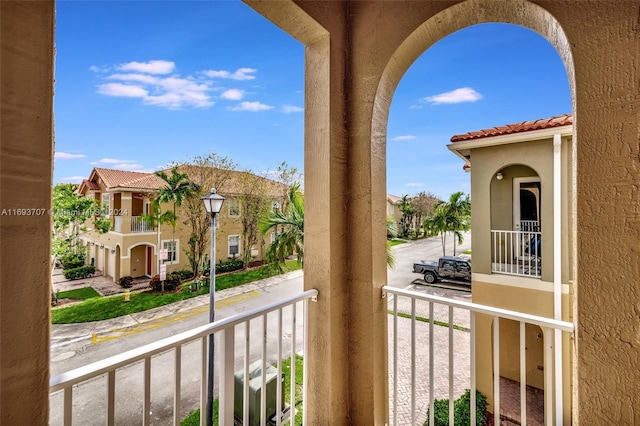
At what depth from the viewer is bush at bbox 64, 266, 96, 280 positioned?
7.86ft

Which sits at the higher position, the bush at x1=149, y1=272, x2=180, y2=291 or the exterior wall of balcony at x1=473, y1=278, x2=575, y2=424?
the bush at x1=149, y1=272, x2=180, y2=291

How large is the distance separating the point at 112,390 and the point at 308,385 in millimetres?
1133

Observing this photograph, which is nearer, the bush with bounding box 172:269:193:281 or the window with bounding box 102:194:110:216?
the window with bounding box 102:194:110:216

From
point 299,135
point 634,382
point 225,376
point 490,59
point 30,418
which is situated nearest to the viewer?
point 30,418

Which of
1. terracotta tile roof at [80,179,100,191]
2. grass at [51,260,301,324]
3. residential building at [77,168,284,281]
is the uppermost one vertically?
terracotta tile roof at [80,179,100,191]

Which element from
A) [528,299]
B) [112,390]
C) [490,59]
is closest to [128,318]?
[112,390]

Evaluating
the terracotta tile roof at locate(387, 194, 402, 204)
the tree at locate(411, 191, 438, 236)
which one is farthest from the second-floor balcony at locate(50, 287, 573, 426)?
the terracotta tile roof at locate(387, 194, 402, 204)

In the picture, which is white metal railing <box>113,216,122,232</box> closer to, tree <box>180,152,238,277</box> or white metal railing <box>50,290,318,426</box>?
tree <box>180,152,238,277</box>

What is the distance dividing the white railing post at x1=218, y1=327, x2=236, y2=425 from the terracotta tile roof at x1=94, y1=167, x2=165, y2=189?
10.4 feet

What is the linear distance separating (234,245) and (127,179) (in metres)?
1.92

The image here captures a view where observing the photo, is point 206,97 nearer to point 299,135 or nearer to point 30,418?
point 299,135

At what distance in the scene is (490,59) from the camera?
16.4 ft

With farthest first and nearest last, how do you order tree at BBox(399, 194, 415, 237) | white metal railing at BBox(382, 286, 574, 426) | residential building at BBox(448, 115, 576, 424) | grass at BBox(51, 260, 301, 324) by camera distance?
tree at BBox(399, 194, 415, 237) → residential building at BBox(448, 115, 576, 424) → grass at BBox(51, 260, 301, 324) → white metal railing at BBox(382, 286, 574, 426)

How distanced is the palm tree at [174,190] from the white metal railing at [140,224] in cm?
43
